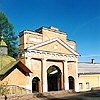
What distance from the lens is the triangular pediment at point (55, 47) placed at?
→ 2783 cm

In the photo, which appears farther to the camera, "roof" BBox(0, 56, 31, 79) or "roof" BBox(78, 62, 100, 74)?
"roof" BBox(78, 62, 100, 74)

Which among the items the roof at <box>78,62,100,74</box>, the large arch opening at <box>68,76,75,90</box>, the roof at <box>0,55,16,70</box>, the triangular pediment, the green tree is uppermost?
the green tree

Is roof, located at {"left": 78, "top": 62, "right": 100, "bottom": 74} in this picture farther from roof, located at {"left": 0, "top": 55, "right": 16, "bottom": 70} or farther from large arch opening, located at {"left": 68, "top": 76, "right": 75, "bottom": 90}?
roof, located at {"left": 0, "top": 55, "right": 16, "bottom": 70}

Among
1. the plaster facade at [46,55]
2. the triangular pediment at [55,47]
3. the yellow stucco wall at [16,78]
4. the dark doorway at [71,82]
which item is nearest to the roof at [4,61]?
the yellow stucco wall at [16,78]

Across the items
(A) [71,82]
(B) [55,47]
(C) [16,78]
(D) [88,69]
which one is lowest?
(A) [71,82]

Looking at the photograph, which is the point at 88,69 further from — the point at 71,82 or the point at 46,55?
the point at 46,55

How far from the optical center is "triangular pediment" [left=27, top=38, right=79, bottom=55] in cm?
2783

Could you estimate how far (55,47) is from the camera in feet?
96.7

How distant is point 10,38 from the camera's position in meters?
42.8

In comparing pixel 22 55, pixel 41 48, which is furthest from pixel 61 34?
pixel 22 55

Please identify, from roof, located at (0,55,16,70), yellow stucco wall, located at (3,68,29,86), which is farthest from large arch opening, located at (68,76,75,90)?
roof, located at (0,55,16,70)

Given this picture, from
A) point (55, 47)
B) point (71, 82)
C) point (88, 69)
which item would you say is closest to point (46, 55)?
point (55, 47)

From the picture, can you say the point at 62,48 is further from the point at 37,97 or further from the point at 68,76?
the point at 37,97

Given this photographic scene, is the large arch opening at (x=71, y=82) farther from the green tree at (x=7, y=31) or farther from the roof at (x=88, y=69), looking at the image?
the green tree at (x=7, y=31)
